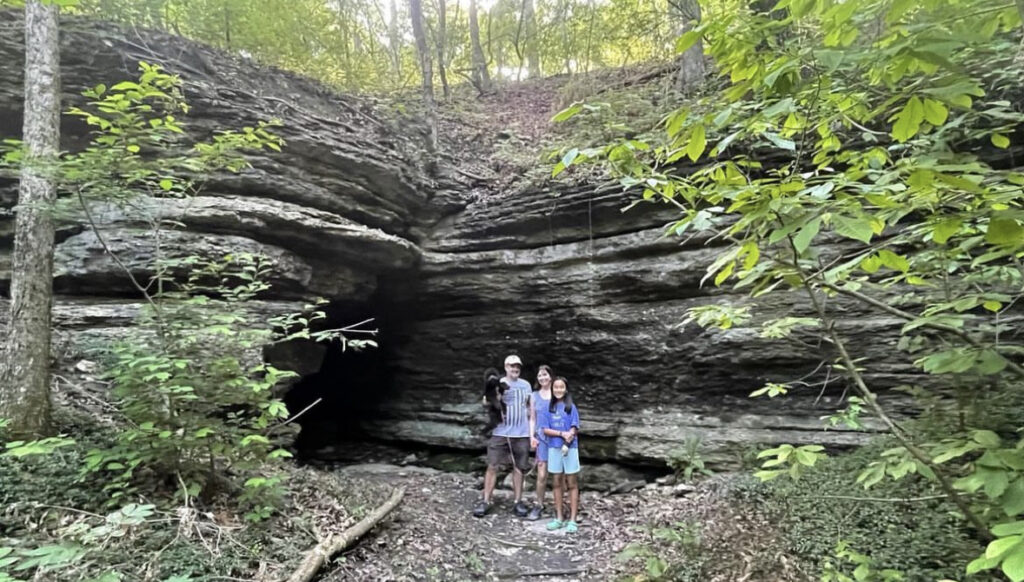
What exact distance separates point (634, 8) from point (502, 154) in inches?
234

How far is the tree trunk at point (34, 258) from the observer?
4.64 metres

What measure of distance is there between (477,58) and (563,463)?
1332cm

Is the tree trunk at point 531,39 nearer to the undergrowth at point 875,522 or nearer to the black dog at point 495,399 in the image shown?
the black dog at point 495,399

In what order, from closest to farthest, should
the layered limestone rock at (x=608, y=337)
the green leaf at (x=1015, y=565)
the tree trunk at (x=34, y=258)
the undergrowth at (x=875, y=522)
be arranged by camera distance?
the green leaf at (x=1015, y=565)
the undergrowth at (x=875, y=522)
the tree trunk at (x=34, y=258)
the layered limestone rock at (x=608, y=337)

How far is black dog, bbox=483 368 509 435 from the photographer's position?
726 cm

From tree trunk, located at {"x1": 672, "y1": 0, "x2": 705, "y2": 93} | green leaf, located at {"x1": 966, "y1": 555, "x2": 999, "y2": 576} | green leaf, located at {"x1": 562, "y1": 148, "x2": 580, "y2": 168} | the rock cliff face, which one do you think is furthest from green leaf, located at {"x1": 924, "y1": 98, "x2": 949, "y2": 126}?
tree trunk, located at {"x1": 672, "y1": 0, "x2": 705, "y2": 93}

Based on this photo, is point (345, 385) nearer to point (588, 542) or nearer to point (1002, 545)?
point (588, 542)

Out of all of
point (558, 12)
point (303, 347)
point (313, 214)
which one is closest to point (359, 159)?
point (313, 214)

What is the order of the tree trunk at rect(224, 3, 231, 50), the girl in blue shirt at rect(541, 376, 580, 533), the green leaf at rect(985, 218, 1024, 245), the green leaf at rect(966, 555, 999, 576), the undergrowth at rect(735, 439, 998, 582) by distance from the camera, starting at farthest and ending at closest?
the tree trunk at rect(224, 3, 231, 50) → the girl in blue shirt at rect(541, 376, 580, 533) → the undergrowth at rect(735, 439, 998, 582) → the green leaf at rect(985, 218, 1024, 245) → the green leaf at rect(966, 555, 999, 576)

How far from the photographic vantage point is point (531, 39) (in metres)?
17.3

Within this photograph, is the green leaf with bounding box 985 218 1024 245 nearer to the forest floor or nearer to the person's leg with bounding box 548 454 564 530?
the forest floor

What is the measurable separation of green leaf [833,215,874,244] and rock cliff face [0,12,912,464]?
505 centimetres

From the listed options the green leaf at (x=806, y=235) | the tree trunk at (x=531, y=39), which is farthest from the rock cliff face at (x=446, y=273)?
the tree trunk at (x=531, y=39)

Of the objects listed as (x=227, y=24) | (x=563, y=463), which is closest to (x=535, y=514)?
(x=563, y=463)
